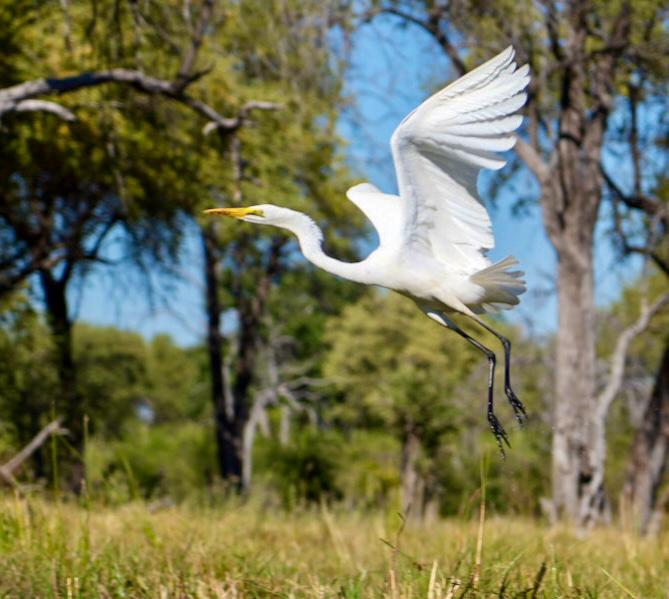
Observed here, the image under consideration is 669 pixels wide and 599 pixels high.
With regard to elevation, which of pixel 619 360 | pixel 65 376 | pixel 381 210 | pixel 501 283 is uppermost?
pixel 381 210

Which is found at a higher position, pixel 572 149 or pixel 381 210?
pixel 572 149

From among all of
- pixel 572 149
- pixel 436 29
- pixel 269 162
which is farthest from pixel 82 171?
pixel 572 149

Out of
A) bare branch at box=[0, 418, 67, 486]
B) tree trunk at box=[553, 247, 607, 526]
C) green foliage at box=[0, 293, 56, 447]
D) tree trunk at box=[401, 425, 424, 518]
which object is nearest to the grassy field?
bare branch at box=[0, 418, 67, 486]

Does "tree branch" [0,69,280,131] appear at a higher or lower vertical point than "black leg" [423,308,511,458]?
higher

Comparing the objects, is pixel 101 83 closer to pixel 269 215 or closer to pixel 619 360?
pixel 269 215

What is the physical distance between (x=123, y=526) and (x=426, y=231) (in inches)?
124

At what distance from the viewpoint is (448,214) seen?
3998mm

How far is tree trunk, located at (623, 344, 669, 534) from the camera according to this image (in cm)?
1181

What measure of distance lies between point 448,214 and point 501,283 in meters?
0.35

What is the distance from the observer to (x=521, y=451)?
1786cm

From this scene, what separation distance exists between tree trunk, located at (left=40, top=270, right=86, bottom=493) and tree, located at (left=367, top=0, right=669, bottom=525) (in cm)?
594

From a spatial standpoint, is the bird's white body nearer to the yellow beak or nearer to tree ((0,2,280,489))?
the yellow beak

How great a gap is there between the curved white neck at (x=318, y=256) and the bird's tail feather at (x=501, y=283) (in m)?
0.44

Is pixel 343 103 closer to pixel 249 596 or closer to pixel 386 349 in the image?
pixel 249 596
